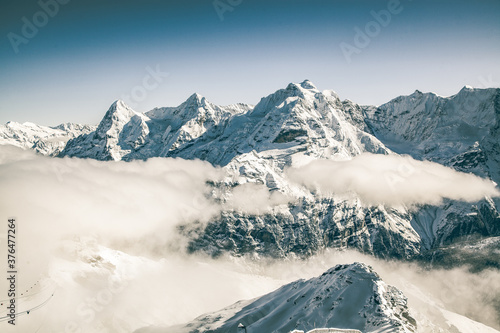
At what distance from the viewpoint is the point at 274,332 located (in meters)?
195

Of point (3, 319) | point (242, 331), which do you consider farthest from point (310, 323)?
point (3, 319)

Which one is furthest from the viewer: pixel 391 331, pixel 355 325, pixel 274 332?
pixel 274 332

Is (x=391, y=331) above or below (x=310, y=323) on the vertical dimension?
above

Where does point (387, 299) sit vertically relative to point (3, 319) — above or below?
above

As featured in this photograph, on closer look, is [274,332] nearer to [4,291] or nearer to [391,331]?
[391,331]

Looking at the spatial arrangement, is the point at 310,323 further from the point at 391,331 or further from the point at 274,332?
the point at 391,331

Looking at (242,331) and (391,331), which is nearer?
(391,331)

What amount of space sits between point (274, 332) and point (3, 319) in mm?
143678

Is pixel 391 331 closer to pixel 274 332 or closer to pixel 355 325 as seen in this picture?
pixel 355 325

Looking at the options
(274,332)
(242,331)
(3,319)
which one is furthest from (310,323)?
(3,319)

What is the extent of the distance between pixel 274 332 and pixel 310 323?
20.2m

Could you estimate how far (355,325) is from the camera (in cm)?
18238

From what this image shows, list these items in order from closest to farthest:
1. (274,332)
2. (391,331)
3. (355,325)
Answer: (391,331)
(355,325)
(274,332)

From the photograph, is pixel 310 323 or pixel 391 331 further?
pixel 310 323
